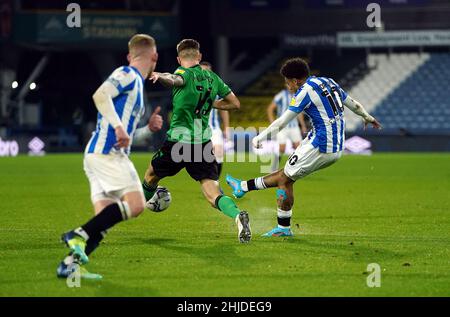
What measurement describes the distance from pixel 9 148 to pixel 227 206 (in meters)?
27.9

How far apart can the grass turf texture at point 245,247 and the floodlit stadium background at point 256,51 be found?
20198 millimetres

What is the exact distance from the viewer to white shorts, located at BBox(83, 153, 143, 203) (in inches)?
307

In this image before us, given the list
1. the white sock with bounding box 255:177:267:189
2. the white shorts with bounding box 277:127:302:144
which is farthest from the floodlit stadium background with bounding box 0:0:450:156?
the white sock with bounding box 255:177:267:189

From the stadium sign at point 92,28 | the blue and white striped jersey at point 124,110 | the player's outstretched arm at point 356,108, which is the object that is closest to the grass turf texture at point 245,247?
the blue and white striped jersey at point 124,110

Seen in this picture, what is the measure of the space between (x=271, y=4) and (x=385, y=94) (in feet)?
20.0

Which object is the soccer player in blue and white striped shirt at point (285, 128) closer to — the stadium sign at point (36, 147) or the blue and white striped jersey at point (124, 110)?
the blue and white striped jersey at point (124, 110)

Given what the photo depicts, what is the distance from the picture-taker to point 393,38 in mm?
39406

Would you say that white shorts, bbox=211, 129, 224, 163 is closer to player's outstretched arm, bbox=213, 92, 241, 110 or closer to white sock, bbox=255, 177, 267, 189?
white sock, bbox=255, 177, 267, 189

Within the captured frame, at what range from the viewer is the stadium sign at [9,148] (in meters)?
36.3

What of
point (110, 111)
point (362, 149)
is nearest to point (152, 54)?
point (110, 111)

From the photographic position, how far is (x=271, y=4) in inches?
1563

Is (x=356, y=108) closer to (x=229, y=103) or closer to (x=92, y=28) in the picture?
(x=229, y=103)

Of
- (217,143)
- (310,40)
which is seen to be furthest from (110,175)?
(310,40)
